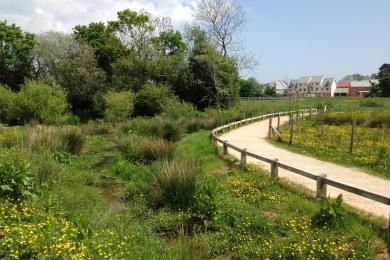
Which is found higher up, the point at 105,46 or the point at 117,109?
the point at 105,46

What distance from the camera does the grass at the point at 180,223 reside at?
6.03m

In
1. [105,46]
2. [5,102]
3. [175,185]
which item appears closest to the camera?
[175,185]

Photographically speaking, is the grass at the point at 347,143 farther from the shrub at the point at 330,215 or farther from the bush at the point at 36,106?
the bush at the point at 36,106

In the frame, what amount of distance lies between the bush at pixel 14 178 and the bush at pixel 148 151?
5384mm

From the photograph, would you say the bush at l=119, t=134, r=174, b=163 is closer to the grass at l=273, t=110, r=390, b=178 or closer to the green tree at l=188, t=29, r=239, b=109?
the grass at l=273, t=110, r=390, b=178

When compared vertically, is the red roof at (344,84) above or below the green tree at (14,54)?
below

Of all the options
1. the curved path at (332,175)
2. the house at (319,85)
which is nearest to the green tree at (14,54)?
the curved path at (332,175)

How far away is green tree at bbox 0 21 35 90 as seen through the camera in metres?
44.1

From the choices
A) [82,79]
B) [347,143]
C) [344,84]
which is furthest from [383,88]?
[347,143]

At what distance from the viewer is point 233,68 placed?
3884cm

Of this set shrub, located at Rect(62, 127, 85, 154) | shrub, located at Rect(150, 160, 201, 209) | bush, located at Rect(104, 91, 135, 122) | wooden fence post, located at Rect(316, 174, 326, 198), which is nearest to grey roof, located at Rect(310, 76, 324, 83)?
bush, located at Rect(104, 91, 135, 122)

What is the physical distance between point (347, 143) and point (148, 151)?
382 inches

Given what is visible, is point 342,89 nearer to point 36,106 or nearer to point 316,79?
point 316,79

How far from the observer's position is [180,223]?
26.1 feet
